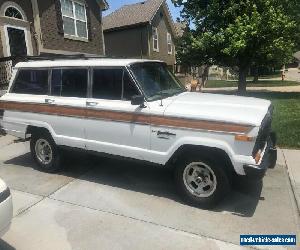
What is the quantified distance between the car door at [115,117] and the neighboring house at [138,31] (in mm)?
23400

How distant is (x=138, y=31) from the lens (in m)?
29.3

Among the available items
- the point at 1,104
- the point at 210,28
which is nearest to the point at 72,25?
the point at 210,28

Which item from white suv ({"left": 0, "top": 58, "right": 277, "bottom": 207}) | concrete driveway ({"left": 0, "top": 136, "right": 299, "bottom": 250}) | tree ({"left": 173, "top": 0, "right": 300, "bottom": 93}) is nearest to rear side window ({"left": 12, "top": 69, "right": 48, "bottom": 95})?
white suv ({"left": 0, "top": 58, "right": 277, "bottom": 207})

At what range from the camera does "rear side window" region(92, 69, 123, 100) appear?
5.82m

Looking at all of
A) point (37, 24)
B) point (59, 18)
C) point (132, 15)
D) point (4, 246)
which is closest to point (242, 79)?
point (59, 18)

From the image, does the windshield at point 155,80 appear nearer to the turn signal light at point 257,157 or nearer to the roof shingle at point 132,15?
the turn signal light at point 257,157

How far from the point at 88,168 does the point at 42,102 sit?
5.46 feet

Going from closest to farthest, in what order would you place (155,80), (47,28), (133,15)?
1. (155,80)
2. (47,28)
3. (133,15)

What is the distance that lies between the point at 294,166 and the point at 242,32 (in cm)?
1179

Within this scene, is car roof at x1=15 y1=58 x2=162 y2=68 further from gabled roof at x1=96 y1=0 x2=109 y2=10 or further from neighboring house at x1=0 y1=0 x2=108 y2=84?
gabled roof at x1=96 y1=0 x2=109 y2=10

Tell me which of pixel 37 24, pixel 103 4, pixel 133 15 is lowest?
pixel 37 24

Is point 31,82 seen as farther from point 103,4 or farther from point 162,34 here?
point 162,34

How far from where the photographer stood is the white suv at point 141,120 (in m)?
4.89

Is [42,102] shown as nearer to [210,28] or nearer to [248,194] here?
[248,194]
